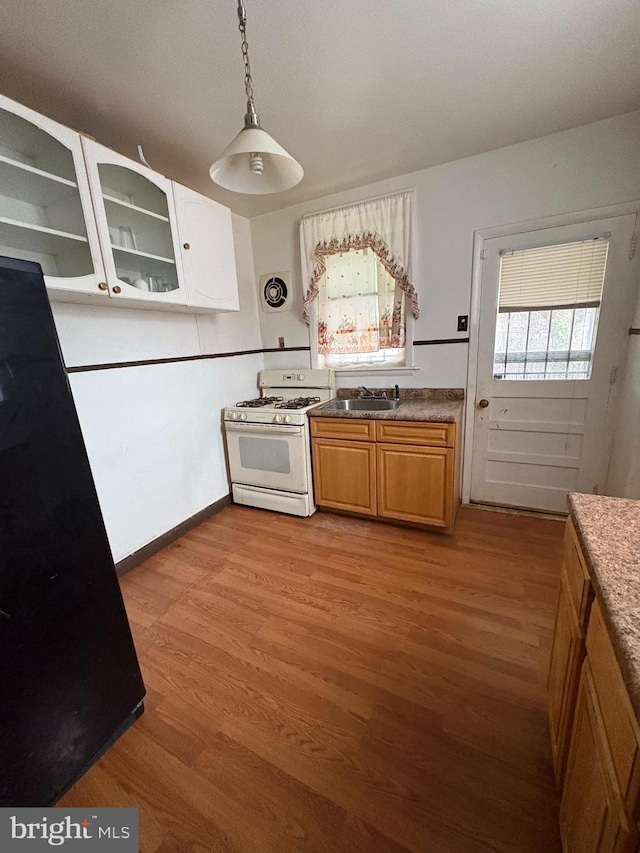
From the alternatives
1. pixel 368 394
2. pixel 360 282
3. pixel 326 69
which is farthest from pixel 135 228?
pixel 368 394

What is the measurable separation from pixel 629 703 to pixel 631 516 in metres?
0.57

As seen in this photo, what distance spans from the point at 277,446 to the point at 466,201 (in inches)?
86.6

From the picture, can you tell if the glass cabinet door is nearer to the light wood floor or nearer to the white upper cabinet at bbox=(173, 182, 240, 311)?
the white upper cabinet at bbox=(173, 182, 240, 311)

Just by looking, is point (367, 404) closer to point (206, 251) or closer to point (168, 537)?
point (206, 251)

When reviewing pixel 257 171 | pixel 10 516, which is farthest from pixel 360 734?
pixel 257 171

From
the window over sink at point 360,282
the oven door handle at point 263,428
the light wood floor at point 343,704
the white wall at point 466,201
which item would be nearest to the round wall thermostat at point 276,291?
the white wall at point 466,201

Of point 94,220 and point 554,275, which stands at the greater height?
point 94,220

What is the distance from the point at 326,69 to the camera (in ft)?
4.85

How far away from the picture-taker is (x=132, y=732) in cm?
124

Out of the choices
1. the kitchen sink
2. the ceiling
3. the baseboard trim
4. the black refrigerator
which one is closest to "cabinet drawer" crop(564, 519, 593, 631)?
the black refrigerator

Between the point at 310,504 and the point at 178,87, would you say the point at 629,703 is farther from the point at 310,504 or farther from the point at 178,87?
the point at 178,87

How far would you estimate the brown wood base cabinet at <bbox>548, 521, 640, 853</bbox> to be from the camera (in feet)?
1.71

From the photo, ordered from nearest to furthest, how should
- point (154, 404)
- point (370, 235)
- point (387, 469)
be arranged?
point (154, 404)
point (387, 469)
point (370, 235)

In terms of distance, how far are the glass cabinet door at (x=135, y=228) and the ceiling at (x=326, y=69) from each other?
26 cm
